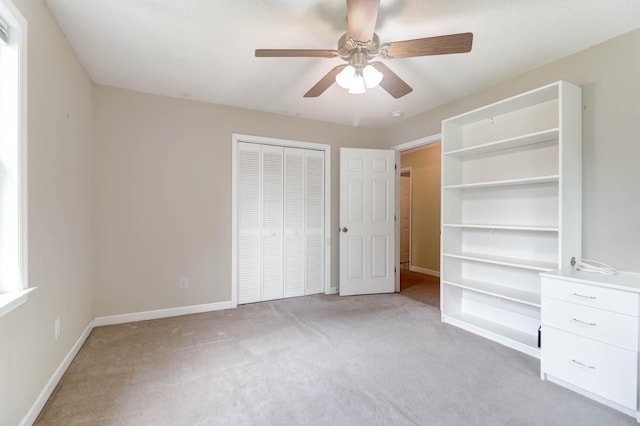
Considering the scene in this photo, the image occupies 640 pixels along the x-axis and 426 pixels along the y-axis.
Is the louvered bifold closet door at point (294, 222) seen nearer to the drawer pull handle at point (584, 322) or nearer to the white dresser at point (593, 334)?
the white dresser at point (593, 334)

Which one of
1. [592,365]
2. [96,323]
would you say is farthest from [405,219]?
[96,323]

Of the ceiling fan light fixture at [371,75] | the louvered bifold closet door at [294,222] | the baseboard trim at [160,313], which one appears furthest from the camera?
the louvered bifold closet door at [294,222]

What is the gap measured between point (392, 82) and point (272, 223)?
7.76ft

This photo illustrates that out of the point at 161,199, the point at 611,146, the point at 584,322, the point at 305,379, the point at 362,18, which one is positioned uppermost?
the point at 362,18

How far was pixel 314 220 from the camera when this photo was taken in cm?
425

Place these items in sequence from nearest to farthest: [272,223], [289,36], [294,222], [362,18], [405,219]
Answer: [362,18], [289,36], [272,223], [294,222], [405,219]

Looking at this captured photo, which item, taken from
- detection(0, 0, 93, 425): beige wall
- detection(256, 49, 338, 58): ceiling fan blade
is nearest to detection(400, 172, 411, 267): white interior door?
detection(256, 49, 338, 58): ceiling fan blade

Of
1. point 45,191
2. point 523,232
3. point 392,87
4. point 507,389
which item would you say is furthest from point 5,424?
point 523,232

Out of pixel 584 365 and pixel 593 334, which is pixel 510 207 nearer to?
pixel 593 334

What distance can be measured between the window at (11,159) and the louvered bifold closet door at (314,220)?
297cm

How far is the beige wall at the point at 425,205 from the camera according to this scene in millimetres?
5719

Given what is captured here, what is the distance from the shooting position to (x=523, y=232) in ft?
9.23

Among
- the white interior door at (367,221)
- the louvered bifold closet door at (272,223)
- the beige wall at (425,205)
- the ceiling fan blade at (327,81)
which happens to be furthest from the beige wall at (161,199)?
the beige wall at (425,205)

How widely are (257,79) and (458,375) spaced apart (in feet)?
9.98
